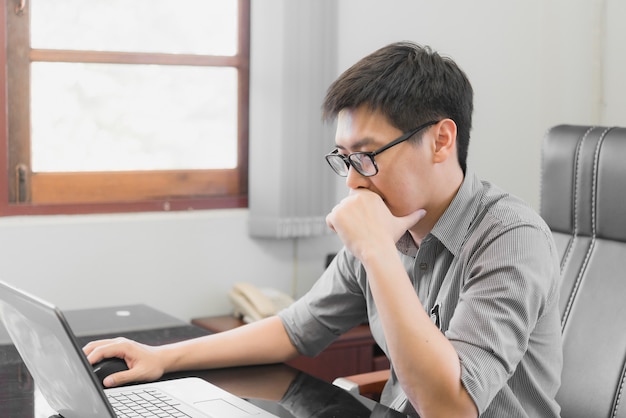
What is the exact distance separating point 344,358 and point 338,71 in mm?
953

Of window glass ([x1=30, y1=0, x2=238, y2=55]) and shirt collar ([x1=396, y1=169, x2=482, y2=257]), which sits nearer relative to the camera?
shirt collar ([x1=396, y1=169, x2=482, y2=257])

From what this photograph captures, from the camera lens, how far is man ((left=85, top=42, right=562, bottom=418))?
129cm

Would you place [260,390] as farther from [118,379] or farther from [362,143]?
[362,143]

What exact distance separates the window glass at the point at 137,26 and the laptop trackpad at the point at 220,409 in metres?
1.60

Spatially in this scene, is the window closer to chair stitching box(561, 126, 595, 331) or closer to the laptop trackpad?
chair stitching box(561, 126, 595, 331)

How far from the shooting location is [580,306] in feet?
5.79

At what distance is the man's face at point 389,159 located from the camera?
144cm

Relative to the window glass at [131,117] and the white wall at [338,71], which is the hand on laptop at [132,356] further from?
the window glass at [131,117]

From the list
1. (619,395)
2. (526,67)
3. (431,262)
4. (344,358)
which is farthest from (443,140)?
(526,67)

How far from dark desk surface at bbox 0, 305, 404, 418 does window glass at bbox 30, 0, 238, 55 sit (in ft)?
3.81

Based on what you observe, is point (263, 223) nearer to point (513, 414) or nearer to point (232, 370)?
point (232, 370)

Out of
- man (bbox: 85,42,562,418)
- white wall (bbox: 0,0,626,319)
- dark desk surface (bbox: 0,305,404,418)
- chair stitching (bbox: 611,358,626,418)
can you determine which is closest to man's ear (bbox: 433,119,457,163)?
man (bbox: 85,42,562,418)

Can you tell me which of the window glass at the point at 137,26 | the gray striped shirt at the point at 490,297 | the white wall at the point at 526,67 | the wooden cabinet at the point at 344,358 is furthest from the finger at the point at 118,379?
the white wall at the point at 526,67

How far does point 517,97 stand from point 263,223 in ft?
3.74
